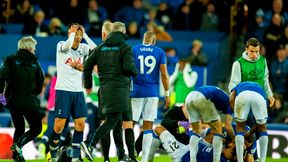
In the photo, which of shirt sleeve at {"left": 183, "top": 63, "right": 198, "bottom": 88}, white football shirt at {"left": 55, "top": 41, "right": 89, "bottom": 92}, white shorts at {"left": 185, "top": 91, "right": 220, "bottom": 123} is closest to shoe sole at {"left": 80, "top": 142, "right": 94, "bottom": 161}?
white football shirt at {"left": 55, "top": 41, "right": 89, "bottom": 92}

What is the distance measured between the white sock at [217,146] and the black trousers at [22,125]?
2880 millimetres

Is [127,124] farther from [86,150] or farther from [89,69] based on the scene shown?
[89,69]

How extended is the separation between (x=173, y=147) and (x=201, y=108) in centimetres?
107

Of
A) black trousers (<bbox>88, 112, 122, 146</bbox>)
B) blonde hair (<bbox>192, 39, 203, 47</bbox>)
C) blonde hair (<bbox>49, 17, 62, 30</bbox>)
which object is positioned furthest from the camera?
blonde hair (<bbox>49, 17, 62, 30</bbox>)

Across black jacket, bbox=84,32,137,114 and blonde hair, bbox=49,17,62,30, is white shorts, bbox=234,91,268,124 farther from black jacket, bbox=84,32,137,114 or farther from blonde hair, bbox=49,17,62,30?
blonde hair, bbox=49,17,62,30

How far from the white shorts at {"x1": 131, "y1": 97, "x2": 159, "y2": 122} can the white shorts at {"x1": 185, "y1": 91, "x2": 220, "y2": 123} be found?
129cm

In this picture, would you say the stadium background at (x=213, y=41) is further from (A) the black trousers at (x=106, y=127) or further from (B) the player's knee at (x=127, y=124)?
(A) the black trousers at (x=106, y=127)

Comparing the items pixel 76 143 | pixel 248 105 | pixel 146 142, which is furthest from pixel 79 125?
pixel 248 105

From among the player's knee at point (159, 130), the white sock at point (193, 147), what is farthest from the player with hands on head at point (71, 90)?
the white sock at point (193, 147)

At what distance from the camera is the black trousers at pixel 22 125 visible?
17078 mm

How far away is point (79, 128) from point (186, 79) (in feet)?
23.3

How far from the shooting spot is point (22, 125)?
17.3 m

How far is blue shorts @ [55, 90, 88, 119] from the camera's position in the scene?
17391 millimetres

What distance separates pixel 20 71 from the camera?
17.0 m
